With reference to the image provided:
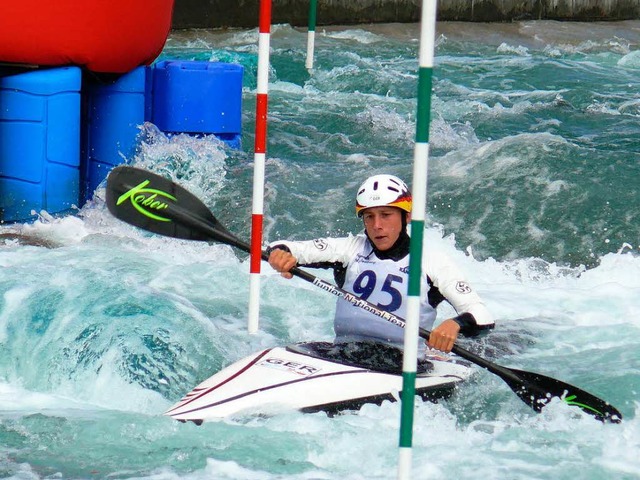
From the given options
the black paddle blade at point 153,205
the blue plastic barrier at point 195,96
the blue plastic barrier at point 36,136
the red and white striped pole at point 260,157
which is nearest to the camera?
the red and white striped pole at point 260,157

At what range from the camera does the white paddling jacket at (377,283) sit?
461cm

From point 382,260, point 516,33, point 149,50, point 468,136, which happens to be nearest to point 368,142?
point 468,136

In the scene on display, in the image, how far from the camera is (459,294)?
4.55 meters

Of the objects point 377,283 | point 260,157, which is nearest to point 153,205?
point 260,157

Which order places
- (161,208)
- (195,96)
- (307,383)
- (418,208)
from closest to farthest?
(418,208)
(307,383)
(161,208)
(195,96)

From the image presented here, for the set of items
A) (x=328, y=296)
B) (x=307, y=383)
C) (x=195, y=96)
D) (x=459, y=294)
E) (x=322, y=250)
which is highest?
(x=195, y=96)

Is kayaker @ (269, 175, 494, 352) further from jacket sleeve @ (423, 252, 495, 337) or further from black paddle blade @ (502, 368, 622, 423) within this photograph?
black paddle blade @ (502, 368, 622, 423)

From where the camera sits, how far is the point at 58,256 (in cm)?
611

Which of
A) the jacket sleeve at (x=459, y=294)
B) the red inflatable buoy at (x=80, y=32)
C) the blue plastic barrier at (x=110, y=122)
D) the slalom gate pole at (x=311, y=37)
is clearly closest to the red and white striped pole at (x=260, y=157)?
the jacket sleeve at (x=459, y=294)

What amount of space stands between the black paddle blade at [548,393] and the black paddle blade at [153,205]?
149 centimetres

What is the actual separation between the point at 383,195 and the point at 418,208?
155 cm

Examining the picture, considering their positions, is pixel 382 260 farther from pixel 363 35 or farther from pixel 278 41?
pixel 363 35

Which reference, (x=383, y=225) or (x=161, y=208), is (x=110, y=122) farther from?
(x=383, y=225)

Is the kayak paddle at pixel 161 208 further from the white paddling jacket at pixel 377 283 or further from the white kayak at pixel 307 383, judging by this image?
the white kayak at pixel 307 383
